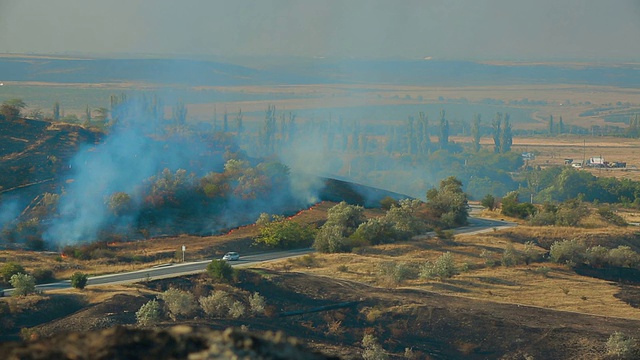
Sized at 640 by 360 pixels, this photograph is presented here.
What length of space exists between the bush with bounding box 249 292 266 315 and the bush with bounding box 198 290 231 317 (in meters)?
1.05

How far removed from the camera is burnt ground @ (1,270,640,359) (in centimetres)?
3969

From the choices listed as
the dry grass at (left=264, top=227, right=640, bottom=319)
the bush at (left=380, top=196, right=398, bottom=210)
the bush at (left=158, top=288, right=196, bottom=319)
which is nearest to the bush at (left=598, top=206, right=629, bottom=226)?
the dry grass at (left=264, top=227, right=640, bottom=319)

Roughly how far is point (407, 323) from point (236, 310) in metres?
7.57

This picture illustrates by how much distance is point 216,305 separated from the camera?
43000mm

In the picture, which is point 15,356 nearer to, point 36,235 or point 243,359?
point 243,359

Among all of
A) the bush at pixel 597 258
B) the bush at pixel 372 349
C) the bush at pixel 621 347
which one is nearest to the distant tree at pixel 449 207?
the bush at pixel 597 258

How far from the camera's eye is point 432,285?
49.2 meters

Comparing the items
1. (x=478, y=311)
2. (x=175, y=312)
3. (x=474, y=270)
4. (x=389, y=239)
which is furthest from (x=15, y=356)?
(x=389, y=239)

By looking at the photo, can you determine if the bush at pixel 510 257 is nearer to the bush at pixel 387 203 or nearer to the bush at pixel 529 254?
the bush at pixel 529 254

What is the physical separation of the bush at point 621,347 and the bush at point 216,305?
53.9 ft

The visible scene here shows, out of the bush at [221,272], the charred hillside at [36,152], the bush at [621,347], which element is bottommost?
the bush at [621,347]

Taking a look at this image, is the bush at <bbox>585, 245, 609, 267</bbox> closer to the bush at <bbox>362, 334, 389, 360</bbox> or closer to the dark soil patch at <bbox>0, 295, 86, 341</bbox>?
the bush at <bbox>362, 334, 389, 360</bbox>

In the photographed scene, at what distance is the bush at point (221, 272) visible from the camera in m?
48.1

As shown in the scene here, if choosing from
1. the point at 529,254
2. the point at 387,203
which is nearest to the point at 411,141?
the point at 387,203
